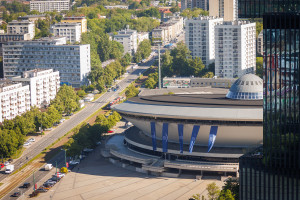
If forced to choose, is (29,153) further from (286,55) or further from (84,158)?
(286,55)

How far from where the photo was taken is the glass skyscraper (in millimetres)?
64750

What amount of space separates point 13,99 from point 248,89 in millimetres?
53560

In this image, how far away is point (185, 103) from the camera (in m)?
113

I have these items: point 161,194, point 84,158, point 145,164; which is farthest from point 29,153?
point 161,194

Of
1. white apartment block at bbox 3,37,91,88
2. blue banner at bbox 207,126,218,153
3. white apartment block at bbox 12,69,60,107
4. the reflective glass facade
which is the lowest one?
blue banner at bbox 207,126,218,153

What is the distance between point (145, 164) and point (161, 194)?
1229 centimetres

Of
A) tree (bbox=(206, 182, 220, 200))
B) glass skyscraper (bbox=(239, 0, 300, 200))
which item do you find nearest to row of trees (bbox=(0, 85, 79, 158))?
tree (bbox=(206, 182, 220, 200))

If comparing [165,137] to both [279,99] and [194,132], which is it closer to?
[194,132]

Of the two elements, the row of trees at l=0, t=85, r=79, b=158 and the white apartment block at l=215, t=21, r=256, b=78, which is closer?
the row of trees at l=0, t=85, r=79, b=158

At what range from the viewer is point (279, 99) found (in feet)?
217

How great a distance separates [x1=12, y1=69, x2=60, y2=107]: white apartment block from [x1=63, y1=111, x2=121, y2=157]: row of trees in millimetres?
23602

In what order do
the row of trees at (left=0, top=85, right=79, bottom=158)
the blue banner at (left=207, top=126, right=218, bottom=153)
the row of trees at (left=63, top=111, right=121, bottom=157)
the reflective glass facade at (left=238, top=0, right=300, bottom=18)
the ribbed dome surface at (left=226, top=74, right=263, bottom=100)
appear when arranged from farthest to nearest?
the row of trees at (left=0, top=85, right=79, bottom=158) → the ribbed dome surface at (left=226, top=74, right=263, bottom=100) → the row of trees at (left=63, top=111, right=121, bottom=157) → the blue banner at (left=207, top=126, right=218, bottom=153) → the reflective glass facade at (left=238, top=0, right=300, bottom=18)

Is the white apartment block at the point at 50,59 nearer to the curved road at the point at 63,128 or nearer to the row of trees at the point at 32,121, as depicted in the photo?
the curved road at the point at 63,128

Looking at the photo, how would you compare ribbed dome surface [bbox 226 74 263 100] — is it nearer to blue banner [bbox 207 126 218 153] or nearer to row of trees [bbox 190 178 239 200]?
blue banner [bbox 207 126 218 153]
